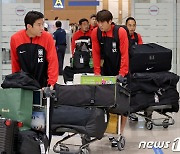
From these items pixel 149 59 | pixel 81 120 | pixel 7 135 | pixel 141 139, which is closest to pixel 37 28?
pixel 81 120

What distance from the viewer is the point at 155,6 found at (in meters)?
9.30

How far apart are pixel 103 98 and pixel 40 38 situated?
882mm

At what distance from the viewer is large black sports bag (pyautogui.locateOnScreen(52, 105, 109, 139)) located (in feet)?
14.1

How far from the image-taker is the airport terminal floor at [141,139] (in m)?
5.06

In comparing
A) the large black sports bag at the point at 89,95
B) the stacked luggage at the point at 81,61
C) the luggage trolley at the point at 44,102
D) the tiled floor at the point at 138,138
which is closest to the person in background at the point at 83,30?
the stacked luggage at the point at 81,61

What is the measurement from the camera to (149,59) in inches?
246

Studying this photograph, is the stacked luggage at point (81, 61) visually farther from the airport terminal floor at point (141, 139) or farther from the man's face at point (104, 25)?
the man's face at point (104, 25)

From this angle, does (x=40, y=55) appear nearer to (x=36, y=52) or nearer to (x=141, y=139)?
(x=36, y=52)

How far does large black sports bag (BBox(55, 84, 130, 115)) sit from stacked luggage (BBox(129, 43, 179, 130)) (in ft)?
5.21

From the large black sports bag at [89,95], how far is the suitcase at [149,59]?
1593mm

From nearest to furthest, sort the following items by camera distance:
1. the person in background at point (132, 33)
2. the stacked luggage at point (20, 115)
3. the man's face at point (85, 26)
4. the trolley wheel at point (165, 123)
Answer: the stacked luggage at point (20, 115) → the trolley wheel at point (165, 123) → the person in background at point (132, 33) → the man's face at point (85, 26)

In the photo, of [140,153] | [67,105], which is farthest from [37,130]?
[140,153]

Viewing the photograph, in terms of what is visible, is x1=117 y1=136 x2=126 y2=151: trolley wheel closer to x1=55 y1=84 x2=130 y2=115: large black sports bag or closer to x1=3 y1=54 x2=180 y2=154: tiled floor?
x1=3 y1=54 x2=180 y2=154: tiled floor

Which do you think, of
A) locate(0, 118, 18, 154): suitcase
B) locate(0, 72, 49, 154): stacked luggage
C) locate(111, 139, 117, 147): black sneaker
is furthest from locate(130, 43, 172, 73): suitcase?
locate(0, 118, 18, 154): suitcase
